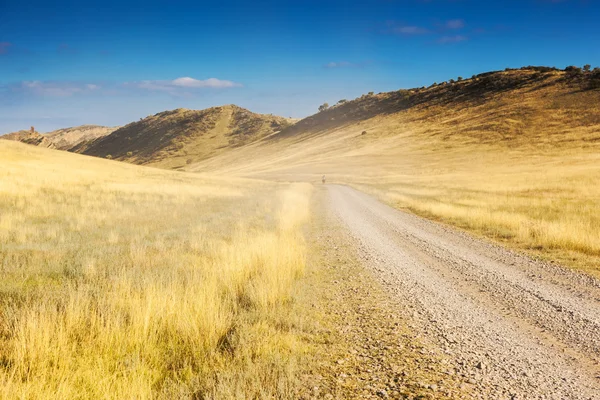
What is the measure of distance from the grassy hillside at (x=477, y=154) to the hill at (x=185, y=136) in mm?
26733

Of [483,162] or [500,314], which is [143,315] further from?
[483,162]

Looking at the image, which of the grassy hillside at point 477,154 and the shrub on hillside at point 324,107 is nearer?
the grassy hillside at point 477,154

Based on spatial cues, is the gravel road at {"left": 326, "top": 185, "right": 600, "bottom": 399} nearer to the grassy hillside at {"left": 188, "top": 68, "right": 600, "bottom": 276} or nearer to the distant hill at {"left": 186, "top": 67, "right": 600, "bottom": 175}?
the grassy hillside at {"left": 188, "top": 68, "right": 600, "bottom": 276}

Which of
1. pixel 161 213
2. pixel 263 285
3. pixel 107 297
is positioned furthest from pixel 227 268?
pixel 161 213

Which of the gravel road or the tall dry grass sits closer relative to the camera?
the gravel road

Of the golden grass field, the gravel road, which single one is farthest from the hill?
the gravel road

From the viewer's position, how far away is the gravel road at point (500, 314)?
150 inches

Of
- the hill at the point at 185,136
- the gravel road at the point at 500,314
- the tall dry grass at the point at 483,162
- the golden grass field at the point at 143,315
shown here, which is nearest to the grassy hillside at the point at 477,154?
the tall dry grass at the point at 483,162

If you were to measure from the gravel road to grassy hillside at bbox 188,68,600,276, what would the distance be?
2.38m

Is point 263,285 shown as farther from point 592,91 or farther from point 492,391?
point 592,91

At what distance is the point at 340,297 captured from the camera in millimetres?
6508

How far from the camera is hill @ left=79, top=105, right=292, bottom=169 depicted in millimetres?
143375

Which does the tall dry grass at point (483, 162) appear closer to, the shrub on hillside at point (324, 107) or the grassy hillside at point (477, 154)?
the grassy hillside at point (477, 154)

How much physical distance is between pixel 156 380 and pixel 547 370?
4.32 metres
